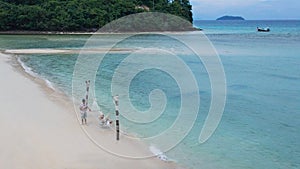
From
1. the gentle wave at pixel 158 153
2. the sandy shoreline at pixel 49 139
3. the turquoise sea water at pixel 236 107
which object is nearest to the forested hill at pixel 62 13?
the turquoise sea water at pixel 236 107

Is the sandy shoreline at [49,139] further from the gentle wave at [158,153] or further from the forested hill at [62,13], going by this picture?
the forested hill at [62,13]

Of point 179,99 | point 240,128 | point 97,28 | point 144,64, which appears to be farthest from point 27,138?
point 97,28

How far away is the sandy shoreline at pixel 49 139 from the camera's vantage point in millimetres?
13367

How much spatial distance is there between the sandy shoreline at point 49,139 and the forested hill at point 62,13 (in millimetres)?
89006

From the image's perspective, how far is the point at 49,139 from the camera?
15773 mm

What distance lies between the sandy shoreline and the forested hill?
89.0m

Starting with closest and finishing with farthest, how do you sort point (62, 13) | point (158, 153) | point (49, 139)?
point (158, 153), point (49, 139), point (62, 13)

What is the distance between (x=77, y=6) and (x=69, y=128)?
110m

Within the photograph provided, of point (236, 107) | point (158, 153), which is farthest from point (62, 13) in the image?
point (158, 153)

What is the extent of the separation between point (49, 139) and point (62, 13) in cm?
10281

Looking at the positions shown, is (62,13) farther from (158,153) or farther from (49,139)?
(158,153)

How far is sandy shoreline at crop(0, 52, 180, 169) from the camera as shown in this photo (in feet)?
43.9

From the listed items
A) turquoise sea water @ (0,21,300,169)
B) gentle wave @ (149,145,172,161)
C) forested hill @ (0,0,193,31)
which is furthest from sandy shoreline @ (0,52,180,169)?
forested hill @ (0,0,193,31)

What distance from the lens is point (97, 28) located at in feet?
380
